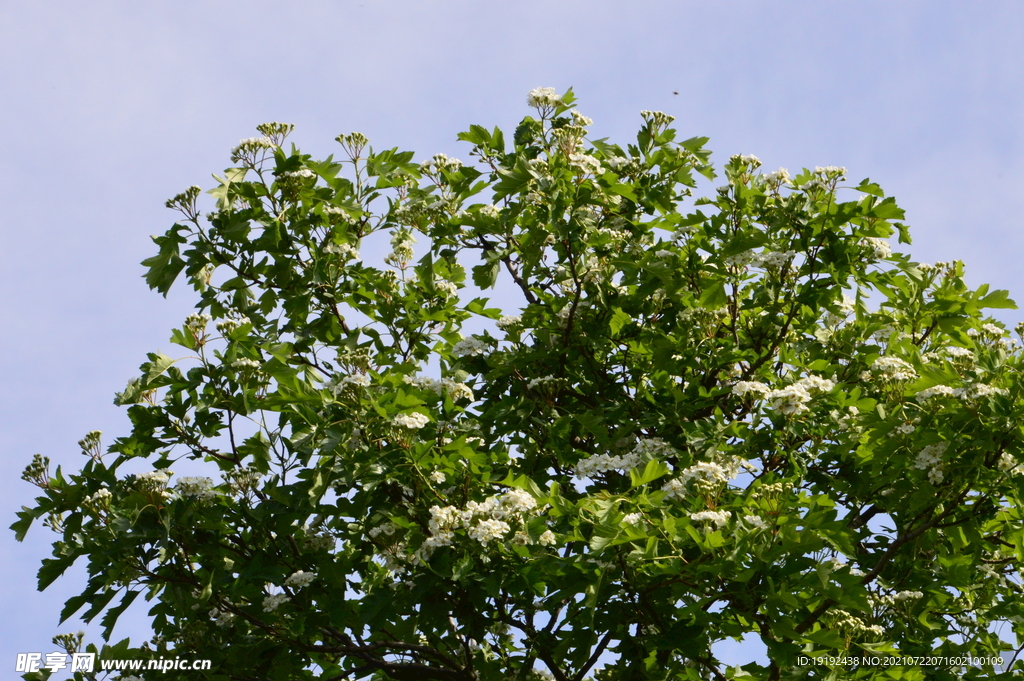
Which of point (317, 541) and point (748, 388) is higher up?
point (748, 388)

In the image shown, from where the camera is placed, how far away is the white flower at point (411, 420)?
5.34 metres

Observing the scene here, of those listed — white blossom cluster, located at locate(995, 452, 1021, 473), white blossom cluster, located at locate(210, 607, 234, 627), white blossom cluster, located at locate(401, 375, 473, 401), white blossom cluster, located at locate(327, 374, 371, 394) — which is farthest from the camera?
white blossom cluster, located at locate(210, 607, 234, 627)

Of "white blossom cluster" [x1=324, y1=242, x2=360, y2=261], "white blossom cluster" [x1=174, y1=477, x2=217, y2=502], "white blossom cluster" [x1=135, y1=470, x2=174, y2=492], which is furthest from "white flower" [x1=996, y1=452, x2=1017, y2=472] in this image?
"white blossom cluster" [x1=135, y1=470, x2=174, y2=492]

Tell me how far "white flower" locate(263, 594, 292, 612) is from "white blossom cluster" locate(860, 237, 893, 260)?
14.0ft

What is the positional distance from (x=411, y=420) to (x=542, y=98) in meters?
2.79

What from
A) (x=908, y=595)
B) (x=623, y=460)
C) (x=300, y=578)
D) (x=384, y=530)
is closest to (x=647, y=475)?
(x=623, y=460)

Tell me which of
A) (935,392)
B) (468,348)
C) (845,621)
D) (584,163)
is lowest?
(845,621)

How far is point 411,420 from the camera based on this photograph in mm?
5352

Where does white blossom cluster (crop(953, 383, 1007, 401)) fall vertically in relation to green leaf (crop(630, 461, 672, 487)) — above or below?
above

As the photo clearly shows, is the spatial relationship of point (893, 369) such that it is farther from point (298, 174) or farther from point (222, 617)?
point (222, 617)

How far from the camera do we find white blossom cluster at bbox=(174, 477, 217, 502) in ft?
19.5

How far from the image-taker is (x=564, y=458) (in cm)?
671

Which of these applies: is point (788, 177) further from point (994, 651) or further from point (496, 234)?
point (994, 651)

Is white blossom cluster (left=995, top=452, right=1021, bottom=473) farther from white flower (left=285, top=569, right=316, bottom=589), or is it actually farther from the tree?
white flower (left=285, top=569, right=316, bottom=589)
